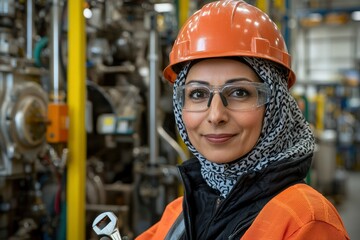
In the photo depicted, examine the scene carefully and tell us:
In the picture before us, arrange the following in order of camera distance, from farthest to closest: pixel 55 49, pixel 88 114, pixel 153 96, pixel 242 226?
pixel 153 96, pixel 88 114, pixel 55 49, pixel 242 226

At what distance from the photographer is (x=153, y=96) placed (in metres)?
3.69

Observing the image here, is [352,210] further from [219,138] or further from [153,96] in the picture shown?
[219,138]

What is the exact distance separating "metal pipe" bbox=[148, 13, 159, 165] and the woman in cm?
208

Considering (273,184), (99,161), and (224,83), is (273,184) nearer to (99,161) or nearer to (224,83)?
(224,83)

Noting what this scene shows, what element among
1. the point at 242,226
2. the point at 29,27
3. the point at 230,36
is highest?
the point at 29,27

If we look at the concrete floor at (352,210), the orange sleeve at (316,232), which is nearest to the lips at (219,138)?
the orange sleeve at (316,232)

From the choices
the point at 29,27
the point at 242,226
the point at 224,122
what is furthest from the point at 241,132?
the point at 29,27

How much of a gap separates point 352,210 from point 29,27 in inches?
248

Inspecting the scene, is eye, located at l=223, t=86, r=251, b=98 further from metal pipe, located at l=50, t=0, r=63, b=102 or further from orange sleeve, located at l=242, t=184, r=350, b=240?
metal pipe, located at l=50, t=0, r=63, b=102

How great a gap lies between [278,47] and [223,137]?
374 mm

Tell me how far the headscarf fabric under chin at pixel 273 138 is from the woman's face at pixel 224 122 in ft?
0.08

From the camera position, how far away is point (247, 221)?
4.20 feet

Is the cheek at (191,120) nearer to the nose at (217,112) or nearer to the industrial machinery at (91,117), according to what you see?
the nose at (217,112)

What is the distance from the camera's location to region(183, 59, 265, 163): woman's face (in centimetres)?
136
